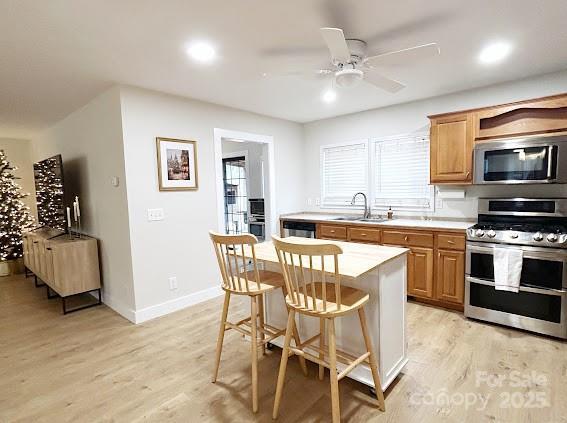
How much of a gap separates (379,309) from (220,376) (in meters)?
1.30

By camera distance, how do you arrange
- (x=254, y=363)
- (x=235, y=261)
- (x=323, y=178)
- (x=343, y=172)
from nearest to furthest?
(x=254, y=363)
(x=235, y=261)
(x=343, y=172)
(x=323, y=178)

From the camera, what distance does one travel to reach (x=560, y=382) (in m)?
2.10

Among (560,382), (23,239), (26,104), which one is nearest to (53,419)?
(560,382)

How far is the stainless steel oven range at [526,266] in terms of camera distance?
2631 millimetres

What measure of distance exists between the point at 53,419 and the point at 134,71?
8.88 feet

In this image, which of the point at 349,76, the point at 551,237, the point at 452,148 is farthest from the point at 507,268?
the point at 349,76

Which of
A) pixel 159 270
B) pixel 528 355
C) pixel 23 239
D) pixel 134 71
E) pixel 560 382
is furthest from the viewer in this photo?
pixel 23 239

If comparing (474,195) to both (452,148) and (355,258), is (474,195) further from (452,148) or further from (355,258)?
(355,258)

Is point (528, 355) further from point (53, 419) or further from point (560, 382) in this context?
point (53, 419)

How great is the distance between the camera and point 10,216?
5262 mm

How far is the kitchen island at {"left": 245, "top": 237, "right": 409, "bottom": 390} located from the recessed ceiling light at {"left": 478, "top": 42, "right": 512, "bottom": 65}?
6.01 ft

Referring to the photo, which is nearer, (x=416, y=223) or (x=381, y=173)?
(x=416, y=223)

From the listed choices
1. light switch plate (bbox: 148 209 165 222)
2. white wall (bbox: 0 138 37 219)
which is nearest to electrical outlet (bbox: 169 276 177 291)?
light switch plate (bbox: 148 209 165 222)

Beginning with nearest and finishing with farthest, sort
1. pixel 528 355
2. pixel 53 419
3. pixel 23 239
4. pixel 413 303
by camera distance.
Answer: pixel 53 419 < pixel 528 355 < pixel 413 303 < pixel 23 239
